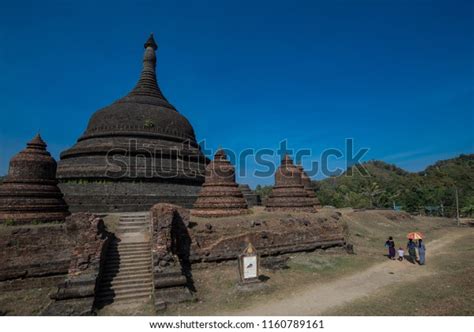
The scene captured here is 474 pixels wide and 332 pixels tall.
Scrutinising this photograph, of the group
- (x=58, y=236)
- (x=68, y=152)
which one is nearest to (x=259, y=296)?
(x=58, y=236)

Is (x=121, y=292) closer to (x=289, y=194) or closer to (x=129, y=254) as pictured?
(x=129, y=254)

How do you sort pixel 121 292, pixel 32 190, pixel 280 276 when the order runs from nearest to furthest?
pixel 121 292, pixel 280 276, pixel 32 190

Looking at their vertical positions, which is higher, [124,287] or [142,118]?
[142,118]

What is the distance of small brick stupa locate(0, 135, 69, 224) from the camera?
11.0 metres

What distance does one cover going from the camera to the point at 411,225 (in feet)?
89.8

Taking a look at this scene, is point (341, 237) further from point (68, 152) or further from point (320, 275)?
point (68, 152)

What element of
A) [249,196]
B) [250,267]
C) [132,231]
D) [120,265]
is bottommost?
[250,267]

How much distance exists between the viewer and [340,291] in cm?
936

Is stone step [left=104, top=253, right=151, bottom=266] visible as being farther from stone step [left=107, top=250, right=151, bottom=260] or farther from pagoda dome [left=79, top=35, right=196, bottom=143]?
pagoda dome [left=79, top=35, right=196, bottom=143]

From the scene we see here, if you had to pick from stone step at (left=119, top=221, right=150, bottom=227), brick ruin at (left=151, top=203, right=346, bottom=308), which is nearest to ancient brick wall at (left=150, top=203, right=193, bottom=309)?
brick ruin at (left=151, top=203, right=346, bottom=308)

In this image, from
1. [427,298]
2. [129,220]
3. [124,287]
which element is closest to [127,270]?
[124,287]

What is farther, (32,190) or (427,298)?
(32,190)

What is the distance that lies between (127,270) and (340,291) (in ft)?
24.4
